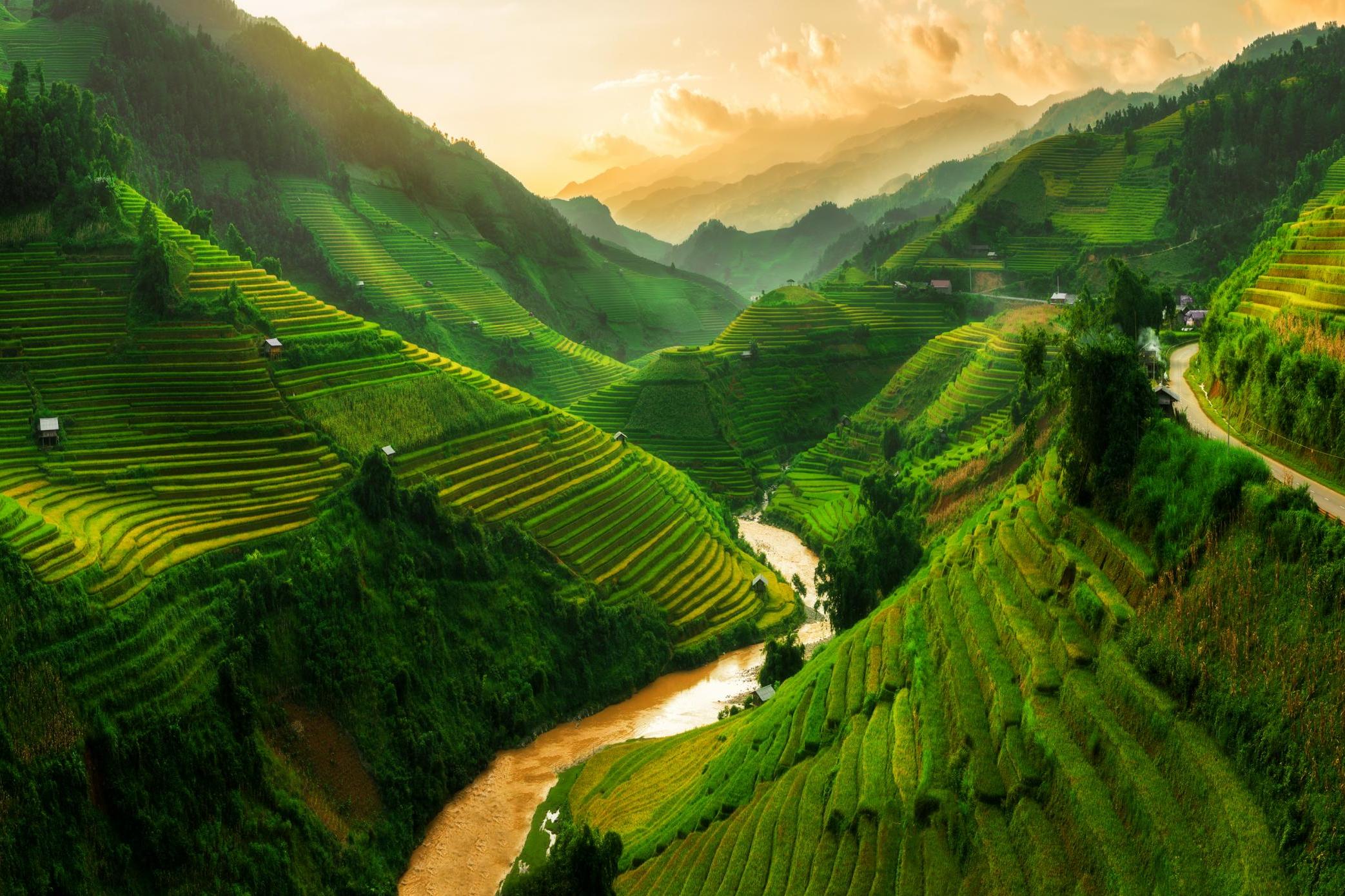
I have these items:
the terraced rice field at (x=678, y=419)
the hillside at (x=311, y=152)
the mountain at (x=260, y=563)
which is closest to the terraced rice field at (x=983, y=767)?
the mountain at (x=260, y=563)

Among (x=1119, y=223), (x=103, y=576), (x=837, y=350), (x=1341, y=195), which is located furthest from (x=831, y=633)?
(x=1119, y=223)

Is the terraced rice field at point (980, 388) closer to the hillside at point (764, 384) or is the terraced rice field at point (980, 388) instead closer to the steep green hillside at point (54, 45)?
the hillside at point (764, 384)

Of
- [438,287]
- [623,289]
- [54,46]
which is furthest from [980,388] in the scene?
[54,46]

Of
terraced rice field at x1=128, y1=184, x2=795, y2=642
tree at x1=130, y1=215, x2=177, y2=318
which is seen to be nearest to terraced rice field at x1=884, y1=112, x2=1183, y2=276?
terraced rice field at x1=128, y1=184, x2=795, y2=642

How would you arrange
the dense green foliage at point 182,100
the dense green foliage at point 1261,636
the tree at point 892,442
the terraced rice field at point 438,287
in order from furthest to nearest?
the dense green foliage at point 182,100, the terraced rice field at point 438,287, the tree at point 892,442, the dense green foliage at point 1261,636

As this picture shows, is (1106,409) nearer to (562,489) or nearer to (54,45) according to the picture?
(562,489)

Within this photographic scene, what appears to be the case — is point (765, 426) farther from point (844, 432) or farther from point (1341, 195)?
point (1341, 195)
